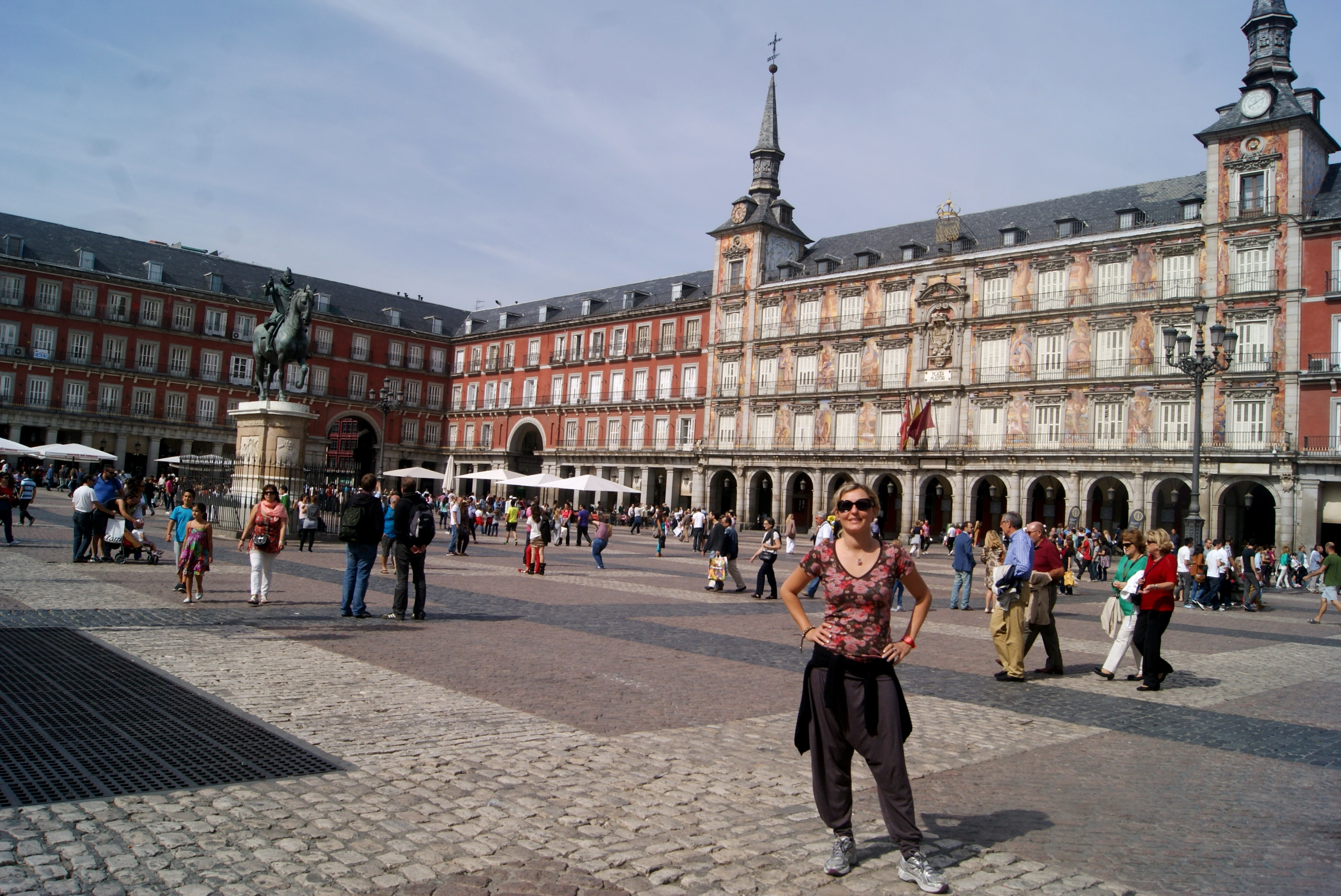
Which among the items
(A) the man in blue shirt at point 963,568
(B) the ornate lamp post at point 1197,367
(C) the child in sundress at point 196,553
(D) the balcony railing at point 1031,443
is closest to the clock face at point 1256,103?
(D) the balcony railing at point 1031,443

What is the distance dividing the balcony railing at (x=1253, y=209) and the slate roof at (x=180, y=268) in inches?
1670

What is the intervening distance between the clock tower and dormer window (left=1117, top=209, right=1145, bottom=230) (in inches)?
647

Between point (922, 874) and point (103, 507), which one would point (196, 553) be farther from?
point (922, 874)

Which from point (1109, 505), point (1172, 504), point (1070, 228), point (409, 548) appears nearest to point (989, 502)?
point (1109, 505)

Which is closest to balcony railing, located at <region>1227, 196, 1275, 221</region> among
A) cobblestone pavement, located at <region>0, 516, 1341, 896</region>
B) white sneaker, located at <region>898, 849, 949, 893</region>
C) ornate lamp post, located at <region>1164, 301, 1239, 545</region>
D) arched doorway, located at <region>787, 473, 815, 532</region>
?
ornate lamp post, located at <region>1164, 301, 1239, 545</region>

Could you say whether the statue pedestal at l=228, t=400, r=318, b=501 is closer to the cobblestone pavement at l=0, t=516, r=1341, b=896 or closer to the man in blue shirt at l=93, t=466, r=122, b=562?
the man in blue shirt at l=93, t=466, r=122, b=562

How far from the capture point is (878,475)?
46.0 m

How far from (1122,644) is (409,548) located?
296 inches

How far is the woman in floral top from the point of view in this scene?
3.96 m

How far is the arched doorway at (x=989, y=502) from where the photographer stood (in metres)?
43.1

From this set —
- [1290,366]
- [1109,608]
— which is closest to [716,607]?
[1109,608]

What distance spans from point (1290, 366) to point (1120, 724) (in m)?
33.9

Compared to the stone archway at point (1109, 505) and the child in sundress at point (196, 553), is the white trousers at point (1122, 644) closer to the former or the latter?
the child in sundress at point (196, 553)

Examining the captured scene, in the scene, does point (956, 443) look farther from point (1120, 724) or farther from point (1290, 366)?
point (1120, 724)
